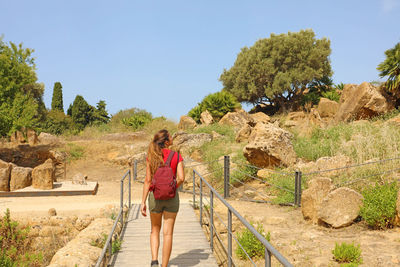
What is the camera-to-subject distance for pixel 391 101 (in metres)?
16.0

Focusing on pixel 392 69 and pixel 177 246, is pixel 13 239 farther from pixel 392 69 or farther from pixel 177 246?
pixel 392 69

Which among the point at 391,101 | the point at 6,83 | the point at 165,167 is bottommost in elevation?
the point at 165,167

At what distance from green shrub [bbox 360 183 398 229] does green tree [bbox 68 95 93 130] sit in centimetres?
3449

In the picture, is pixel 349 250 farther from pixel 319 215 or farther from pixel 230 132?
pixel 230 132

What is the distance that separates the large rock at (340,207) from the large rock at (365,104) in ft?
32.5

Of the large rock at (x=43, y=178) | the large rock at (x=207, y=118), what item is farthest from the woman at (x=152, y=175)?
the large rock at (x=207, y=118)

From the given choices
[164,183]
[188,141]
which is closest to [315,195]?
[164,183]

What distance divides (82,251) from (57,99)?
127 feet

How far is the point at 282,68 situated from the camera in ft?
98.6

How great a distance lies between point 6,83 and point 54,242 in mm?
13755

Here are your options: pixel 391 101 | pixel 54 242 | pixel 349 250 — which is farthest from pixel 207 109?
pixel 349 250

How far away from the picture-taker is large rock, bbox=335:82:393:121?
1531 centimetres

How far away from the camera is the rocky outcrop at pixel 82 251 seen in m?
5.00

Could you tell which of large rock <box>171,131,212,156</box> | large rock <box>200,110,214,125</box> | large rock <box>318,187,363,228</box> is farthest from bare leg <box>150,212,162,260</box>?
large rock <box>200,110,214,125</box>
